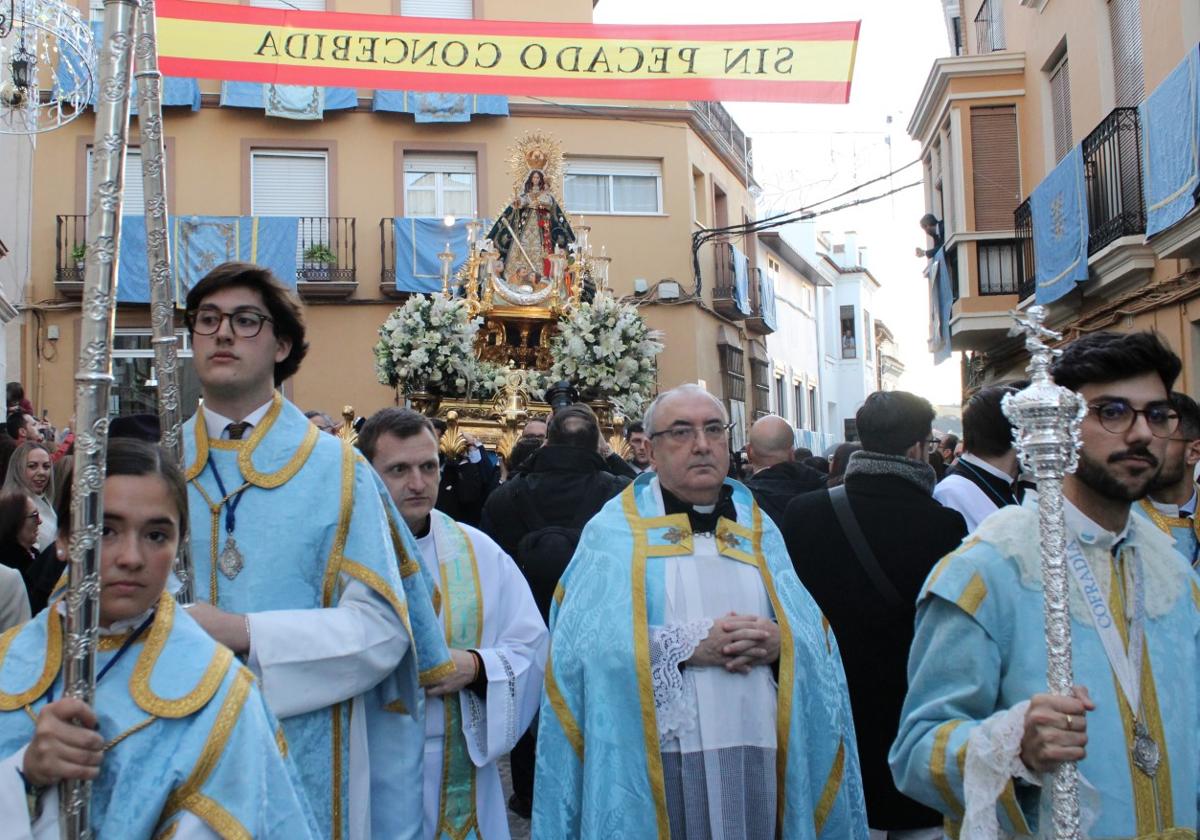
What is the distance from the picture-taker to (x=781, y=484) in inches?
232

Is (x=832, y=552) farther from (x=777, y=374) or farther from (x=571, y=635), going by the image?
(x=777, y=374)

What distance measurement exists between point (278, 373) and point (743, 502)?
1357 millimetres

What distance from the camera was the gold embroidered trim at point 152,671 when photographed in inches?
86.5

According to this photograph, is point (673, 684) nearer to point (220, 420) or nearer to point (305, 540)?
point (305, 540)

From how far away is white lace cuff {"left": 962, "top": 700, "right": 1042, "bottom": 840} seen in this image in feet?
7.66

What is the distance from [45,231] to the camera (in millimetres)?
19625

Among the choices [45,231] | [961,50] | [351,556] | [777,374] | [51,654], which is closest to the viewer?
[51,654]

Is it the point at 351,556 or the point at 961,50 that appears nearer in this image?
the point at 351,556

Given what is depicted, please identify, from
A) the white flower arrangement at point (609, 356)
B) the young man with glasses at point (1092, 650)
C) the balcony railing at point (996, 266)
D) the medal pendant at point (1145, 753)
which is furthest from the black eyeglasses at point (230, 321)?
the balcony railing at point (996, 266)

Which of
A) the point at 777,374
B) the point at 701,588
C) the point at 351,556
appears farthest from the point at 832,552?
the point at 777,374

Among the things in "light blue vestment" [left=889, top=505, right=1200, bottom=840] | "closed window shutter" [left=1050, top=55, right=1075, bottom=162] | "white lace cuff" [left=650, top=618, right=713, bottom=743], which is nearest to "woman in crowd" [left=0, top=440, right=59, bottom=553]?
"white lace cuff" [left=650, top=618, right=713, bottom=743]

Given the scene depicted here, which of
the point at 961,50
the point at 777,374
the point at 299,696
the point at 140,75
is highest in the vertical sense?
the point at 961,50

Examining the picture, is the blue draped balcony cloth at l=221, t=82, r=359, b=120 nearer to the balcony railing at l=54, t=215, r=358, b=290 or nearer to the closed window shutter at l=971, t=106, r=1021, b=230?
Answer: the balcony railing at l=54, t=215, r=358, b=290

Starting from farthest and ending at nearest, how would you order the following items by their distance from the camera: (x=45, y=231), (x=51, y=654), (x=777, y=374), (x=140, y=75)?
1. (x=777, y=374)
2. (x=45, y=231)
3. (x=140, y=75)
4. (x=51, y=654)
